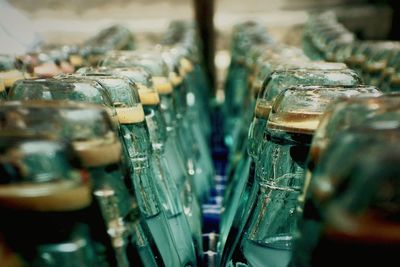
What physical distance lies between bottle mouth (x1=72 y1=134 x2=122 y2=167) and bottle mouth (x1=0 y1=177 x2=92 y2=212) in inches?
0.7

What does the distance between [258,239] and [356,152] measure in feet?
0.87

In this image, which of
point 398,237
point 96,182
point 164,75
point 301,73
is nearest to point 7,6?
point 164,75

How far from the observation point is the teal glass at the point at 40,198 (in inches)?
8.3

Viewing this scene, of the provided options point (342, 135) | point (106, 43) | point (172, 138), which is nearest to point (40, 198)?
point (342, 135)

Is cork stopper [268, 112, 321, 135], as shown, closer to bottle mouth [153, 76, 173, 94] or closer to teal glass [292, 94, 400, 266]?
teal glass [292, 94, 400, 266]

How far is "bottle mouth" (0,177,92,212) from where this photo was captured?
0.69ft

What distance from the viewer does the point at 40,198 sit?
0.21 meters

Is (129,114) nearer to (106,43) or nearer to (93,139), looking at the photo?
(93,139)

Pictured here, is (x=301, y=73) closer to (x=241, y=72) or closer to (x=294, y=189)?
(x=294, y=189)

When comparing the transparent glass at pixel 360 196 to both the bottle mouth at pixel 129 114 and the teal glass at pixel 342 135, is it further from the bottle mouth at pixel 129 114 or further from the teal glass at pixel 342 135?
the bottle mouth at pixel 129 114

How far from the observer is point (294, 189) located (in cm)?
41

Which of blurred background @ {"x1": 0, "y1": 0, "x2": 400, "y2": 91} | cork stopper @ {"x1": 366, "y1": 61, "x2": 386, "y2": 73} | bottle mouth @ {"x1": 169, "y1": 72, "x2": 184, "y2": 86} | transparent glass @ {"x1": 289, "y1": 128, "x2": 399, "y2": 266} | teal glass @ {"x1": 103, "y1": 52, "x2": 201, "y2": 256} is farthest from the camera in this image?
blurred background @ {"x1": 0, "y1": 0, "x2": 400, "y2": 91}

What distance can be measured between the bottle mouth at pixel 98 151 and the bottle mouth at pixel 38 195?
18 mm

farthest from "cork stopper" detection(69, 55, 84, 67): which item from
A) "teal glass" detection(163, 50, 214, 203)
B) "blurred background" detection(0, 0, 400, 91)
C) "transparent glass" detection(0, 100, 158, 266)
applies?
"blurred background" detection(0, 0, 400, 91)
